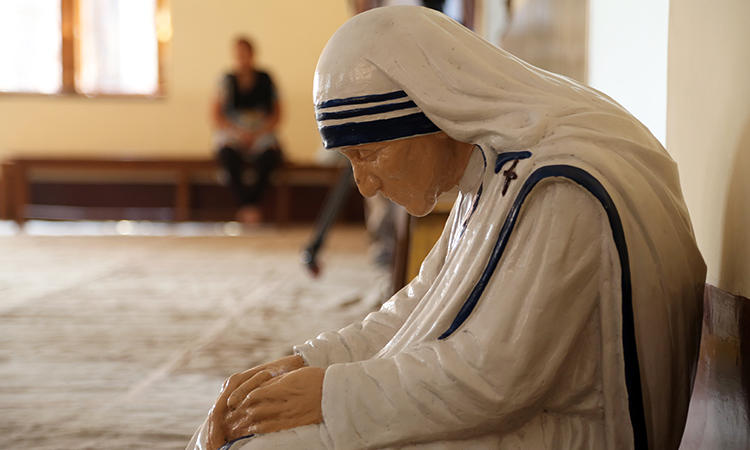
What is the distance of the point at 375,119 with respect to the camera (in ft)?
3.14

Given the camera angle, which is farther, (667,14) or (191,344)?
(191,344)

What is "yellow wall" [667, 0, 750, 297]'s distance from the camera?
1054 millimetres

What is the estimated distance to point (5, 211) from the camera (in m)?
8.30

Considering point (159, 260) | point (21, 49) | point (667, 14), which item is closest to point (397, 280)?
point (667, 14)

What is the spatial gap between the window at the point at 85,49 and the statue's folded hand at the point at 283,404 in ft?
29.1

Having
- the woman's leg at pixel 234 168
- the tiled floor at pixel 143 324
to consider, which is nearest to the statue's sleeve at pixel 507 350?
the tiled floor at pixel 143 324

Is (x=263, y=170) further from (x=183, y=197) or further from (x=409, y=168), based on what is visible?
(x=409, y=168)

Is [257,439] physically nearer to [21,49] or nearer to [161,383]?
[161,383]

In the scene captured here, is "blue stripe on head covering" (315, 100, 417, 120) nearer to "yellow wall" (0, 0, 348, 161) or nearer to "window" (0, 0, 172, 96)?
"yellow wall" (0, 0, 348, 161)

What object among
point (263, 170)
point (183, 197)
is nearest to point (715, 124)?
point (263, 170)

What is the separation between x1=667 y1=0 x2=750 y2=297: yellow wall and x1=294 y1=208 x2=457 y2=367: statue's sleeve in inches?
17.0

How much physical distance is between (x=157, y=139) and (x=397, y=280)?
23.3ft

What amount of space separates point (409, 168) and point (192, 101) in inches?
338

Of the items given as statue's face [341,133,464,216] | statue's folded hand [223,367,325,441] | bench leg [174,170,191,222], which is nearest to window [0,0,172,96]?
bench leg [174,170,191,222]
